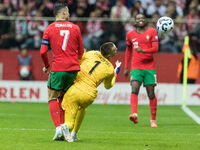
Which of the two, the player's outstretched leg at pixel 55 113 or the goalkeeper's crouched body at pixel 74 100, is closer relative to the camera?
the goalkeeper's crouched body at pixel 74 100

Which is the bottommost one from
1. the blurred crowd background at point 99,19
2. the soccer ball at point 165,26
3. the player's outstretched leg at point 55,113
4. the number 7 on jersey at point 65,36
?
the blurred crowd background at point 99,19

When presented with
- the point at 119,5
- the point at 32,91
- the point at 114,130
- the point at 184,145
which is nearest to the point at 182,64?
the point at 119,5

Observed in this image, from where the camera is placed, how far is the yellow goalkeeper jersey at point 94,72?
8883mm

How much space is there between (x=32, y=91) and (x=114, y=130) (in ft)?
31.1

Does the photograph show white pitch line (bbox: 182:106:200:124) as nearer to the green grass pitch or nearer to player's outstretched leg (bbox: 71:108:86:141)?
the green grass pitch

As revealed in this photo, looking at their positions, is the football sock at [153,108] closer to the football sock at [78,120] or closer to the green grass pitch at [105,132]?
the green grass pitch at [105,132]

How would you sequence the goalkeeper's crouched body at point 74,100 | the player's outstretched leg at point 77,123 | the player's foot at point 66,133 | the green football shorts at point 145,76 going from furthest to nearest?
the green football shorts at point 145,76
the player's outstretched leg at point 77,123
the goalkeeper's crouched body at point 74,100
the player's foot at point 66,133

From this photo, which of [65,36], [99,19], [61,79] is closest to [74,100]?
[61,79]

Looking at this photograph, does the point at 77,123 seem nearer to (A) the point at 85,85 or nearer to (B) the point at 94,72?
(A) the point at 85,85

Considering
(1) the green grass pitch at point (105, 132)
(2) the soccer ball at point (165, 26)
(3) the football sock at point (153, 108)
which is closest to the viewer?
(1) the green grass pitch at point (105, 132)

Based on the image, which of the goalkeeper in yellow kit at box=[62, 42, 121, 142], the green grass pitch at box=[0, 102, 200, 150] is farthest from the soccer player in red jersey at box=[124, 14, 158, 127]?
the goalkeeper in yellow kit at box=[62, 42, 121, 142]

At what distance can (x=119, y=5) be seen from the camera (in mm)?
21266

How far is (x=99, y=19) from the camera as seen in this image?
2089 cm

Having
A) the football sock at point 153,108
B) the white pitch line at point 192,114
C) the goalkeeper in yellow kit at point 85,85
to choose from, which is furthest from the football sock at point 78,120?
the white pitch line at point 192,114
